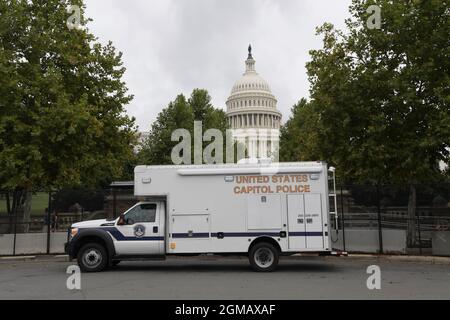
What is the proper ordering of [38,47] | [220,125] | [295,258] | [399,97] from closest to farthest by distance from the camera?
[295,258], [399,97], [38,47], [220,125]

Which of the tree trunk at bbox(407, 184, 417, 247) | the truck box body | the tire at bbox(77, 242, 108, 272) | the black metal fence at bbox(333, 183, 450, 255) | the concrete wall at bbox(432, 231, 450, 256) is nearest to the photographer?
the truck box body

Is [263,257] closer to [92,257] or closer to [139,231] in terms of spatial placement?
[139,231]

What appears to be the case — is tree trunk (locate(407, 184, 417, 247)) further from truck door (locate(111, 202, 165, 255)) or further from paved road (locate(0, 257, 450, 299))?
truck door (locate(111, 202, 165, 255))

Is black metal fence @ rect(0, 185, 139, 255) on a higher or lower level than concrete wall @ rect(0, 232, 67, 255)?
higher

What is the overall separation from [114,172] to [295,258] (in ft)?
41.3

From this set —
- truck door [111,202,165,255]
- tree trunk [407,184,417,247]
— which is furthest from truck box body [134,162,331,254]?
tree trunk [407,184,417,247]

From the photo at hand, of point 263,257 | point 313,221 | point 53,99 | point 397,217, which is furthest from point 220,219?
point 53,99

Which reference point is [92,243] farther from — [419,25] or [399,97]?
[419,25]

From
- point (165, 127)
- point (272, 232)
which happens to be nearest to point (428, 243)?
point (272, 232)

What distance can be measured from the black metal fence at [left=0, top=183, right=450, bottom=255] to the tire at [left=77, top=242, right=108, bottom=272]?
129 inches

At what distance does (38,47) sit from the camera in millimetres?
19891

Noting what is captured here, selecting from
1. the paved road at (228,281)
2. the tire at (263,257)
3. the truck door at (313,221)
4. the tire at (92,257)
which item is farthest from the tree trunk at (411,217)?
the tire at (92,257)

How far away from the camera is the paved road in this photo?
9.44m

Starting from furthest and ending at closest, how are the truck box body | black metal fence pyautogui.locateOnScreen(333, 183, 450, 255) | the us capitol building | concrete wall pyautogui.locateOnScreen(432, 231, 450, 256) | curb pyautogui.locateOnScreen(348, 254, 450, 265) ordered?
the us capitol building → black metal fence pyautogui.locateOnScreen(333, 183, 450, 255) → concrete wall pyautogui.locateOnScreen(432, 231, 450, 256) → curb pyautogui.locateOnScreen(348, 254, 450, 265) → the truck box body
